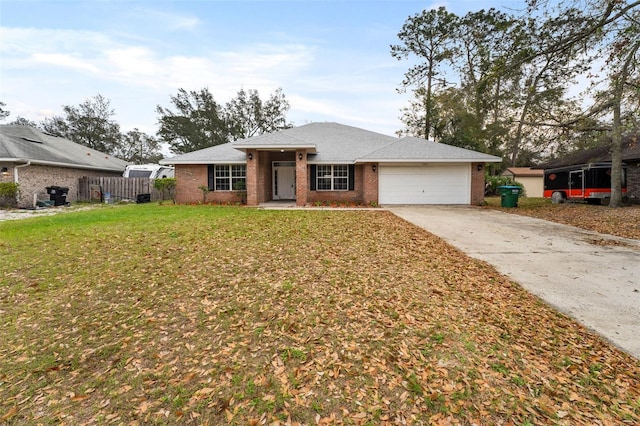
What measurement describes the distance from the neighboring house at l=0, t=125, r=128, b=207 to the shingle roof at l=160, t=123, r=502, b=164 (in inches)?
267

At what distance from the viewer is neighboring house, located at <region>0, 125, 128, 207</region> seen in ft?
49.1

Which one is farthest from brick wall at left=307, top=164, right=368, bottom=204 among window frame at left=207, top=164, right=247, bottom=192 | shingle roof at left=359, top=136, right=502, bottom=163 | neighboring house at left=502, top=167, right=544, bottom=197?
neighboring house at left=502, top=167, right=544, bottom=197

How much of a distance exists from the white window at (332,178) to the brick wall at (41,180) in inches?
580

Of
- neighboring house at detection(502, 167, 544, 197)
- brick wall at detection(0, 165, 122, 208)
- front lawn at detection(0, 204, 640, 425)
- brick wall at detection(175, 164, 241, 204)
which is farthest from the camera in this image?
neighboring house at detection(502, 167, 544, 197)

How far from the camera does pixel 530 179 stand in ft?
90.6

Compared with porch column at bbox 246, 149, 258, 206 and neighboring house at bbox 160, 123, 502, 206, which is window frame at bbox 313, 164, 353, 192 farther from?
porch column at bbox 246, 149, 258, 206

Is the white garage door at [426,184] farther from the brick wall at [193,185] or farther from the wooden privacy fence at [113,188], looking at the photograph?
the wooden privacy fence at [113,188]

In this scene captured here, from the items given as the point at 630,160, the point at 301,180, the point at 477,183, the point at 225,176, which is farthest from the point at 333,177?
the point at 630,160

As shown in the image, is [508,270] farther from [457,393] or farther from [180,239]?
[180,239]

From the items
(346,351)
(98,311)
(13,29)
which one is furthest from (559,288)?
(13,29)

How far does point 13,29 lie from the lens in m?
11.5

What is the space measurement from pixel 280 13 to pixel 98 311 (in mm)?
12831

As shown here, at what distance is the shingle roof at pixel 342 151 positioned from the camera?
14070mm

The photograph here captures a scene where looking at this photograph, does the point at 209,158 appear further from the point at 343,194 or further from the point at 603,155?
the point at 603,155
